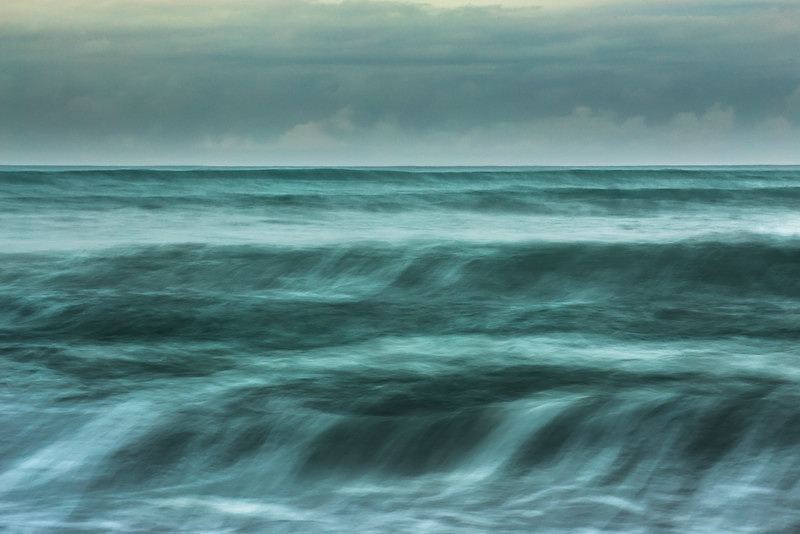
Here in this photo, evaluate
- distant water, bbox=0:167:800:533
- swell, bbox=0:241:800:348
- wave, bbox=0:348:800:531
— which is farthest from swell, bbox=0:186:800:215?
wave, bbox=0:348:800:531

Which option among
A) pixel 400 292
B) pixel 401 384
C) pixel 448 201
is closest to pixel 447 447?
pixel 401 384

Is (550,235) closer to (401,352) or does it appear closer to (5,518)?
(401,352)

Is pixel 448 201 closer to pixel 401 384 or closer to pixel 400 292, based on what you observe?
pixel 400 292

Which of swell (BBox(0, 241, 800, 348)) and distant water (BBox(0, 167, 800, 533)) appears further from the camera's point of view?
swell (BBox(0, 241, 800, 348))

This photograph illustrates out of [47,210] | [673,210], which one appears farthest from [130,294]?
[673,210]

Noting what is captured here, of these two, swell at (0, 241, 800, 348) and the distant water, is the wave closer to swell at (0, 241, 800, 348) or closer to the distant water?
the distant water

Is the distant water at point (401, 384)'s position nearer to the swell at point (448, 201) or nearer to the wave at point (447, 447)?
the wave at point (447, 447)

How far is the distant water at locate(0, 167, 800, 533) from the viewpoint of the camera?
424cm

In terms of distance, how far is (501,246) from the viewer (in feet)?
38.3

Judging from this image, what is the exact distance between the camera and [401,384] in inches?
233

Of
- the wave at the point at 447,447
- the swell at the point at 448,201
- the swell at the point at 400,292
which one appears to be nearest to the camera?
the wave at the point at 447,447

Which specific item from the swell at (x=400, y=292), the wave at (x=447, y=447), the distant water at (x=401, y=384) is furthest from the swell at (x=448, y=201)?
the wave at (x=447, y=447)

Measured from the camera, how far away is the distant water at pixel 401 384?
4238mm

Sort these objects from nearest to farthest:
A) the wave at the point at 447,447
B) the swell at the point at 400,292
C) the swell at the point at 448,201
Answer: the wave at the point at 447,447 → the swell at the point at 400,292 → the swell at the point at 448,201
